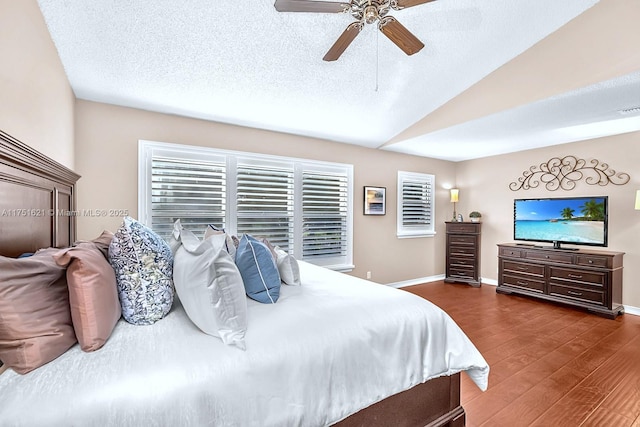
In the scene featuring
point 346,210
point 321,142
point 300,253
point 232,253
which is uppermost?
point 321,142

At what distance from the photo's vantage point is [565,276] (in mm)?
4098

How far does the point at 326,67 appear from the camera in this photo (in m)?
2.85

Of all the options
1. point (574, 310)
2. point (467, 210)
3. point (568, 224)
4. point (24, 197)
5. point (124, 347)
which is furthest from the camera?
point (467, 210)

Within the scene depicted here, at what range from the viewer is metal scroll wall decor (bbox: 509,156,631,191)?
162 inches

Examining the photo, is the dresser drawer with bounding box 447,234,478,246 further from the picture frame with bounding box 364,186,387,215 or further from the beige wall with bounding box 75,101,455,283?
the picture frame with bounding box 364,186,387,215

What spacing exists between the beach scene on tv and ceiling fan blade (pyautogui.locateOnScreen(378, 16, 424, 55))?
12.5 ft

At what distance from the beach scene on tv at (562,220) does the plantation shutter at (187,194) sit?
15.3 feet

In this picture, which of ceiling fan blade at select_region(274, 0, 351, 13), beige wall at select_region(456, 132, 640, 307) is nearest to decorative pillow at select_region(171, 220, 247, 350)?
ceiling fan blade at select_region(274, 0, 351, 13)

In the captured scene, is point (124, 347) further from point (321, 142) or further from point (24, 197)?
point (321, 142)

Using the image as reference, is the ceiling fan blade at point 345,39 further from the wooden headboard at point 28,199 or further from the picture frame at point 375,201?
the picture frame at point 375,201

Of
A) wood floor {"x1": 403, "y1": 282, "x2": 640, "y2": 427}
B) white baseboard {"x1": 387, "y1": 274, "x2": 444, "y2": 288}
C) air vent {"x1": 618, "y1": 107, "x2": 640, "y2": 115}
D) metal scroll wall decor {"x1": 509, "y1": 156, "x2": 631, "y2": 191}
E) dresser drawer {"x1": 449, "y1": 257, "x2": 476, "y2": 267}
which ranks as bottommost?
wood floor {"x1": 403, "y1": 282, "x2": 640, "y2": 427}

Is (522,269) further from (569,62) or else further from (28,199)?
(28,199)

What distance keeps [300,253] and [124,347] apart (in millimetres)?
3142

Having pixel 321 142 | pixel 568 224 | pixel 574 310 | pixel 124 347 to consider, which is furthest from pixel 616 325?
pixel 124 347
